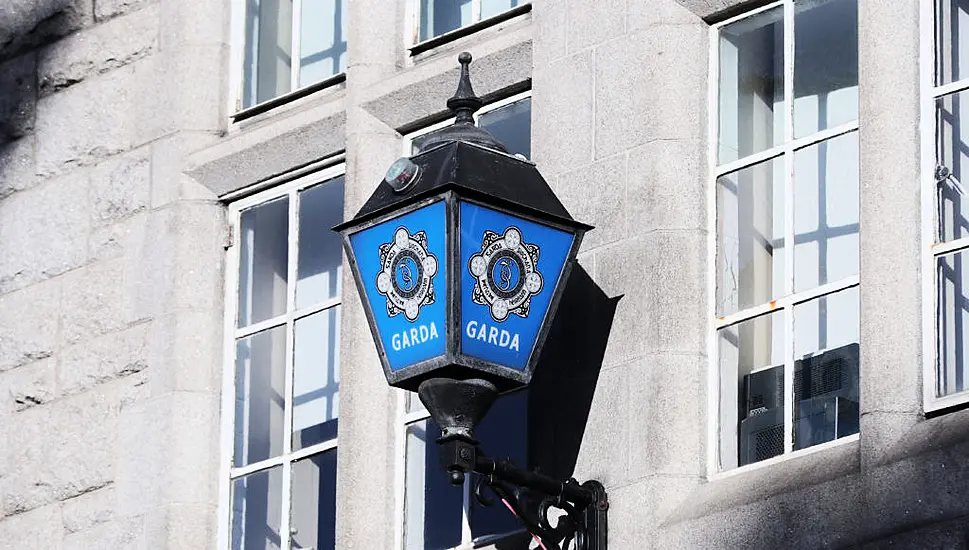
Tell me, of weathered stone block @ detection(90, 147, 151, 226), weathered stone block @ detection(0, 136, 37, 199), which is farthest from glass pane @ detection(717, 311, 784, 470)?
weathered stone block @ detection(0, 136, 37, 199)

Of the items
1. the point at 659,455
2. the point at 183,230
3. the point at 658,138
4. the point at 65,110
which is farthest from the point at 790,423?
the point at 65,110

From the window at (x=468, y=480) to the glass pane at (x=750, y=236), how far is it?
2.72ft

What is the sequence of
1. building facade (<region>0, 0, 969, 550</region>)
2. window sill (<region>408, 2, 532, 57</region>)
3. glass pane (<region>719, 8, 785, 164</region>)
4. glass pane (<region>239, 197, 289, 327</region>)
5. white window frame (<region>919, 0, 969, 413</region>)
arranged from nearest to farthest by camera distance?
white window frame (<region>919, 0, 969, 413</region>), building facade (<region>0, 0, 969, 550</region>), glass pane (<region>719, 8, 785, 164</region>), window sill (<region>408, 2, 532, 57</region>), glass pane (<region>239, 197, 289, 327</region>)

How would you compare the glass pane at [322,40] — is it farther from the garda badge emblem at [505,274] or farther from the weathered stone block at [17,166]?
the garda badge emblem at [505,274]

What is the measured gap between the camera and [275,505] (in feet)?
32.7

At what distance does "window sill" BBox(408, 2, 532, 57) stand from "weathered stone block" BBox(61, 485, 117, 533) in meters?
1.92

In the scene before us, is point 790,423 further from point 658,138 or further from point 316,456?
point 316,456

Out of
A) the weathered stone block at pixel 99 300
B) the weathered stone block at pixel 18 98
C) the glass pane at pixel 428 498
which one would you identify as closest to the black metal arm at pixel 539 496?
the glass pane at pixel 428 498

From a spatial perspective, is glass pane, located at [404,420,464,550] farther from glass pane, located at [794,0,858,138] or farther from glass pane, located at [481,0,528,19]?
glass pane, located at [794,0,858,138]

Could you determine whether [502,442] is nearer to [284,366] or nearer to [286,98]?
[284,366]

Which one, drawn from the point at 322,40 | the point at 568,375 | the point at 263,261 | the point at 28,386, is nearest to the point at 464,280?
the point at 568,375

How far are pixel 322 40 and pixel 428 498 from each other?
1961 millimetres

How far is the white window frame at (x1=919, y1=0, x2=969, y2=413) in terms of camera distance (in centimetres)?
796

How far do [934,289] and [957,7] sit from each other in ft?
2.95
